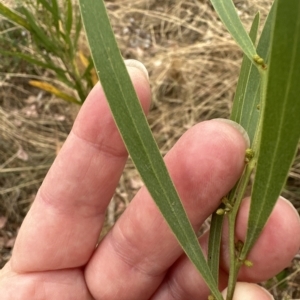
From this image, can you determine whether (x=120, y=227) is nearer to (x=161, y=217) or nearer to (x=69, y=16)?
(x=161, y=217)

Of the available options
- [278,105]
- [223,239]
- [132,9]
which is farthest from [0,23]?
[278,105]

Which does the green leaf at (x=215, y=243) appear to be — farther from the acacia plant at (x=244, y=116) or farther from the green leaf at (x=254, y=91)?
the green leaf at (x=254, y=91)

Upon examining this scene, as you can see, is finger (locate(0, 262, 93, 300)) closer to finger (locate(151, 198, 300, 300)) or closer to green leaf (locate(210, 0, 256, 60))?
finger (locate(151, 198, 300, 300))

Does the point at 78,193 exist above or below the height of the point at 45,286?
above

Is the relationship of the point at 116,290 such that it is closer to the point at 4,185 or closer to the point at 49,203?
the point at 49,203

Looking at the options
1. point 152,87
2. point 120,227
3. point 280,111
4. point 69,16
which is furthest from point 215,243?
point 152,87

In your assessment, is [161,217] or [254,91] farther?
[161,217]

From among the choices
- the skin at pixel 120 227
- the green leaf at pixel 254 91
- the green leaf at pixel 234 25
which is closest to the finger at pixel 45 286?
the skin at pixel 120 227
